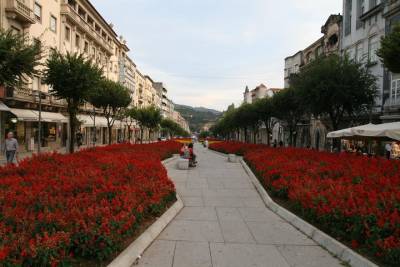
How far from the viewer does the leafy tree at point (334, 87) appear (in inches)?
906

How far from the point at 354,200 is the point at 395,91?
25199mm

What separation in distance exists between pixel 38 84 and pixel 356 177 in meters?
31.0

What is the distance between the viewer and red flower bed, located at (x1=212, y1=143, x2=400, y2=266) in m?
5.17

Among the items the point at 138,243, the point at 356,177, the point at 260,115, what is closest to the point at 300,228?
the point at 356,177

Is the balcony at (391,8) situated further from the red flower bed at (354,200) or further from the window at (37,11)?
the window at (37,11)

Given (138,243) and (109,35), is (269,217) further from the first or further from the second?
(109,35)

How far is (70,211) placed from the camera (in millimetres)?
5480

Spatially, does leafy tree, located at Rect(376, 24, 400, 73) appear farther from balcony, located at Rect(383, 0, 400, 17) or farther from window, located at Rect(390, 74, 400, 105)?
balcony, located at Rect(383, 0, 400, 17)

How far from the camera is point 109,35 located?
194ft

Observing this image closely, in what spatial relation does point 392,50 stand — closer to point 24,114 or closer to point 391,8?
point 391,8

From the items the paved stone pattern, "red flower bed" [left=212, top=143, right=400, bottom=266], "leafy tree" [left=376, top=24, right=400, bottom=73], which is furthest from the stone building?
the paved stone pattern

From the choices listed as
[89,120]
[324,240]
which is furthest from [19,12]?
[324,240]

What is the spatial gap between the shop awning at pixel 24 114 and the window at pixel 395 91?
2816cm

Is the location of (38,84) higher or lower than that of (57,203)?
higher
